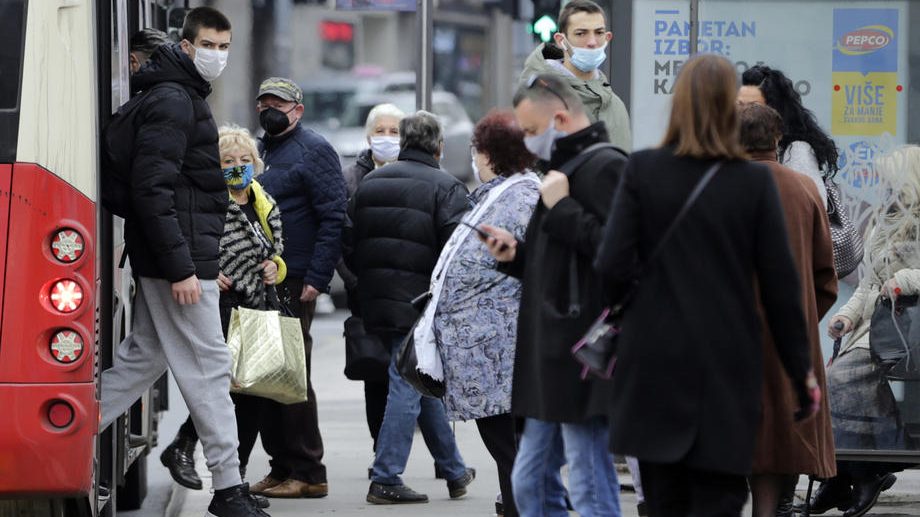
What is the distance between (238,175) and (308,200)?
681 millimetres

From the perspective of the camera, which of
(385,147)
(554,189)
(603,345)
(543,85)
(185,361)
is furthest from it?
(385,147)

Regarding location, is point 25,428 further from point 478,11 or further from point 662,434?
point 478,11

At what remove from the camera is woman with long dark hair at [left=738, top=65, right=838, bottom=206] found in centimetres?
698

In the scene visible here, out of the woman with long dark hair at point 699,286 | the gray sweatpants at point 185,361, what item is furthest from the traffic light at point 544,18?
the woman with long dark hair at point 699,286

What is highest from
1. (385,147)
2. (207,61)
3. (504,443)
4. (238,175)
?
(207,61)

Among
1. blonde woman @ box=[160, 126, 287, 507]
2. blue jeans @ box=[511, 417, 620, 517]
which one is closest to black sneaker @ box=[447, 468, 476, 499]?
blonde woman @ box=[160, 126, 287, 507]

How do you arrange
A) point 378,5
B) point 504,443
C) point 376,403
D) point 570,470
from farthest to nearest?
point 378,5 < point 376,403 < point 504,443 < point 570,470

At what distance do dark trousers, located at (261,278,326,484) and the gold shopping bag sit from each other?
1.93 feet

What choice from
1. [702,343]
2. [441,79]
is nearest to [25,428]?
[702,343]

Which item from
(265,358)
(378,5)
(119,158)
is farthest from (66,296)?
(378,5)

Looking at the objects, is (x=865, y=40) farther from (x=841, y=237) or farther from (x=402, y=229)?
(x=402, y=229)

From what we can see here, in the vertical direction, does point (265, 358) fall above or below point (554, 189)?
below

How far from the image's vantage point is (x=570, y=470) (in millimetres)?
5438

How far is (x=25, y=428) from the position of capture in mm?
5629
